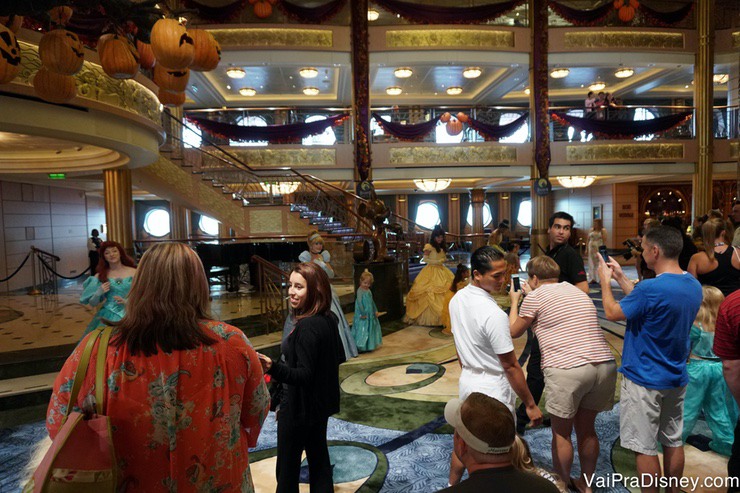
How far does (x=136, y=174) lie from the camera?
31.1ft

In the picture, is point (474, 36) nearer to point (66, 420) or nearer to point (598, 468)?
point (598, 468)

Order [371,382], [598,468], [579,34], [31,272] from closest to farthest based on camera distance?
[598,468]
[371,382]
[31,272]
[579,34]

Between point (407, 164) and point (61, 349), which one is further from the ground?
point (407, 164)

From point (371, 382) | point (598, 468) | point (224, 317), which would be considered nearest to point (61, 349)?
point (224, 317)

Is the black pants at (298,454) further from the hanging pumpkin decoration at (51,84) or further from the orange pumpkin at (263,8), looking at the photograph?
the orange pumpkin at (263,8)

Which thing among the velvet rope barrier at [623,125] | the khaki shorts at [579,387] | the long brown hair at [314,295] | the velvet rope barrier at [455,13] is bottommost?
the khaki shorts at [579,387]

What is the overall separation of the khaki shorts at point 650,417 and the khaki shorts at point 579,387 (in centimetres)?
9

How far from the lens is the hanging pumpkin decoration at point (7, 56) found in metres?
3.18

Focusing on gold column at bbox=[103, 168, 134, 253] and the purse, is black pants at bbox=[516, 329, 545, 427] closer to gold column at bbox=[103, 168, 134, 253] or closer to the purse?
the purse

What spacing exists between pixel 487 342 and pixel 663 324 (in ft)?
A: 2.62

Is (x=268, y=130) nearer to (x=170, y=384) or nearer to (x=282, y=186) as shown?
(x=282, y=186)

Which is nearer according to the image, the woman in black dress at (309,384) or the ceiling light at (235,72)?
the woman in black dress at (309,384)

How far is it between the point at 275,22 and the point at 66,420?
12115 millimetres

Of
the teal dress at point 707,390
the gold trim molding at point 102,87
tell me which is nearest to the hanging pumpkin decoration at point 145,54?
the gold trim molding at point 102,87
